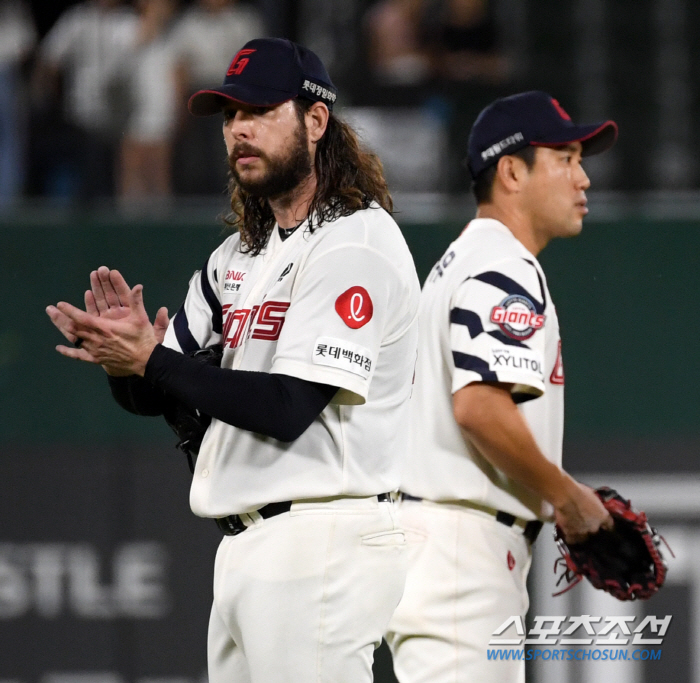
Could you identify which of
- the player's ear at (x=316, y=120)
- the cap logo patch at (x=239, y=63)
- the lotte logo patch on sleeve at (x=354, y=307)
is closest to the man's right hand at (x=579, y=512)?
the lotte logo patch on sleeve at (x=354, y=307)

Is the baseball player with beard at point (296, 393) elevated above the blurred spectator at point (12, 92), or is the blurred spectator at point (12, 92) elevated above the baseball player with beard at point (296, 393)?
the blurred spectator at point (12, 92)

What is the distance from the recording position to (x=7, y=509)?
4211 millimetres

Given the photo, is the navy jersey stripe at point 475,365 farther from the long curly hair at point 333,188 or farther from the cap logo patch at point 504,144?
the cap logo patch at point 504,144

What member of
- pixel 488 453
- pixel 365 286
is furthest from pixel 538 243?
pixel 365 286

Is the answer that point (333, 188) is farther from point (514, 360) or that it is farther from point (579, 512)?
point (579, 512)

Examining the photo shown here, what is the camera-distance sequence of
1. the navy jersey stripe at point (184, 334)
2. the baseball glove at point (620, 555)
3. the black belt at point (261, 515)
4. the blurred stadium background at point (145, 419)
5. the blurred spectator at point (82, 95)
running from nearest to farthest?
the black belt at point (261, 515) → the navy jersey stripe at point (184, 334) → the baseball glove at point (620, 555) → the blurred stadium background at point (145, 419) → the blurred spectator at point (82, 95)

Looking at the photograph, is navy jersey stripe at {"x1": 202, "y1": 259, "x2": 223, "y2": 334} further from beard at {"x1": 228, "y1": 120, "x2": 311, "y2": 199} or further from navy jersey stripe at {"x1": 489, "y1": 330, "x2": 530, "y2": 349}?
navy jersey stripe at {"x1": 489, "y1": 330, "x2": 530, "y2": 349}

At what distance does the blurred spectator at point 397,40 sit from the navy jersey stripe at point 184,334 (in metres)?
2.76

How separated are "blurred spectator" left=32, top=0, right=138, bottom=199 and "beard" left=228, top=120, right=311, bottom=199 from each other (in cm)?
216

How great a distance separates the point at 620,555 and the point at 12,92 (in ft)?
10.7

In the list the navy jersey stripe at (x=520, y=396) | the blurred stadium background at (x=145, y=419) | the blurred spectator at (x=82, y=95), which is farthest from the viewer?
the blurred spectator at (x=82, y=95)

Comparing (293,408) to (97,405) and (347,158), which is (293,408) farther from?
(97,405)

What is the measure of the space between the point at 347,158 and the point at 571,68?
11.4 feet

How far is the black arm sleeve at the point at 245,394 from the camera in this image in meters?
2.11
